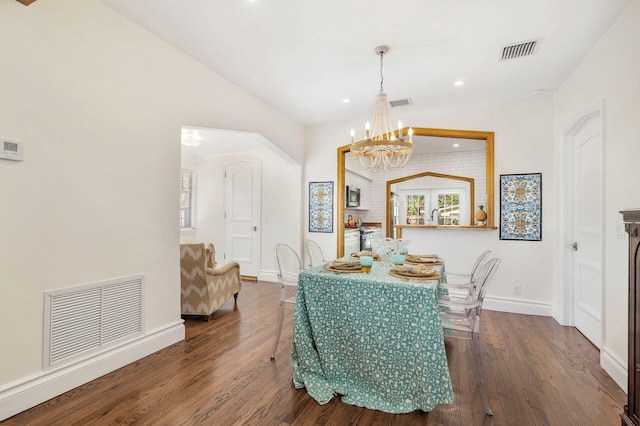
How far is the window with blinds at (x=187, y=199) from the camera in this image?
638 cm

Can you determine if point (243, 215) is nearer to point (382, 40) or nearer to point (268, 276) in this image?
point (268, 276)

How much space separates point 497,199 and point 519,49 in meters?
1.95

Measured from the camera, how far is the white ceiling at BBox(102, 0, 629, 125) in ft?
7.48

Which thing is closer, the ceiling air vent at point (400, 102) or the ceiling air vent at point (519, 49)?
the ceiling air vent at point (519, 49)

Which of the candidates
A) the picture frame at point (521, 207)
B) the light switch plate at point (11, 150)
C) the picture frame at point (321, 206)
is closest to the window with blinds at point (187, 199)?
the picture frame at point (321, 206)

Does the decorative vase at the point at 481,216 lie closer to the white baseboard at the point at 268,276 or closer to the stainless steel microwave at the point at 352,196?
the stainless steel microwave at the point at 352,196

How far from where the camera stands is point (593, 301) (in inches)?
119

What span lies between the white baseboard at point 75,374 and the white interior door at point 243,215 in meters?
2.95

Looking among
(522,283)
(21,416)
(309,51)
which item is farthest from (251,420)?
(522,283)

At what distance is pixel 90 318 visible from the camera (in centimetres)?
229

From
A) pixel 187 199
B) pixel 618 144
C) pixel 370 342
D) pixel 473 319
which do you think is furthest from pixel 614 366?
pixel 187 199

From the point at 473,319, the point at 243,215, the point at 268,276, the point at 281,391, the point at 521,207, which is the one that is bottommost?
the point at 281,391

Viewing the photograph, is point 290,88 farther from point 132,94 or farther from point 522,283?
point 522,283

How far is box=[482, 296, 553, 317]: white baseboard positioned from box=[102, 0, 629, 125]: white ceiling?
264 cm
